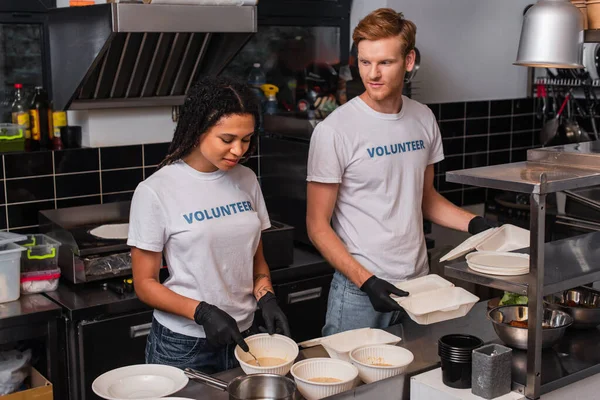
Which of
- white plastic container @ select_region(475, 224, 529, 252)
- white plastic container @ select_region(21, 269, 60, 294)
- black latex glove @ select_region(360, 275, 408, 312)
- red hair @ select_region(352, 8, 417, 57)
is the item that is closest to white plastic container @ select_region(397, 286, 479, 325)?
black latex glove @ select_region(360, 275, 408, 312)

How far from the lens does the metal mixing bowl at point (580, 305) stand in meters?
2.18

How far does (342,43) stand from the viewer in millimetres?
4309

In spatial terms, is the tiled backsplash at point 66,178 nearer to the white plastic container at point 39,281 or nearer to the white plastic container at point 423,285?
the white plastic container at point 39,281

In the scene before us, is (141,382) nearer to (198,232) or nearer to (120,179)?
(198,232)

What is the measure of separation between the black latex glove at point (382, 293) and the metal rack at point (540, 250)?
9.8 inches

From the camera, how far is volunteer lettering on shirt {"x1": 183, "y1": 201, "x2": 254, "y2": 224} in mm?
2107

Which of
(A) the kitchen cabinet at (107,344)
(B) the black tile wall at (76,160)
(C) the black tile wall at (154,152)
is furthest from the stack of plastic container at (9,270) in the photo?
(C) the black tile wall at (154,152)

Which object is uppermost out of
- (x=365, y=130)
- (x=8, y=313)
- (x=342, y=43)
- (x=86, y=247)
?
(x=342, y=43)

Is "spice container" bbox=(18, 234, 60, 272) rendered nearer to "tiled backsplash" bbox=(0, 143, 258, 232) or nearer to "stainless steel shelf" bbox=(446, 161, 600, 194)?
"tiled backsplash" bbox=(0, 143, 258, 232)

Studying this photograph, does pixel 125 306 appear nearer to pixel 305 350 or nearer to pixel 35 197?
pixel 35 197

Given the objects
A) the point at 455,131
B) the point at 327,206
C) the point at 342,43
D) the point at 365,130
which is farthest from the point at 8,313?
the point at 455,131

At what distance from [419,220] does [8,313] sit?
1.48 m

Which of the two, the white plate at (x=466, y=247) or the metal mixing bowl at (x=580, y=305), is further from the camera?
the metal mixing bowl at (x=580, y=305)

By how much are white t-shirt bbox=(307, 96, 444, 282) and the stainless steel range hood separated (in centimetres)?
95
